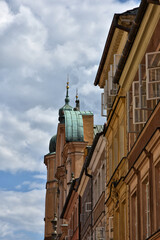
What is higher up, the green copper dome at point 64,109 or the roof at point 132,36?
the green copper dome at point 64,109

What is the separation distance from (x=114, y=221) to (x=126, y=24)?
22.0 ft

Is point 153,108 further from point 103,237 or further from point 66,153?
point 66,153

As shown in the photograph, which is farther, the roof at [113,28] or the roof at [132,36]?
the roof at [113,28]

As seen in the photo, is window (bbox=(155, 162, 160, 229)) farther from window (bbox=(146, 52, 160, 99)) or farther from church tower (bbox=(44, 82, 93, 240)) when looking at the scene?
church tower (bbox=(44, 82, 93, 240))

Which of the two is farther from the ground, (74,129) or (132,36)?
(74,129)

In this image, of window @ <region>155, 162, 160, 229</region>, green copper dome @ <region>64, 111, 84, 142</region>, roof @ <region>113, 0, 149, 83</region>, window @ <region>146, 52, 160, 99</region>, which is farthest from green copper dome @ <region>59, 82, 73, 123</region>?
window @ <region>155, 162, 160, 229</region>

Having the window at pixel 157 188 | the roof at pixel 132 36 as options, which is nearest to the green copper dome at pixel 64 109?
the roof at pixel 132 36

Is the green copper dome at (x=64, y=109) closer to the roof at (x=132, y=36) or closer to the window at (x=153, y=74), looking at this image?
the roof at (x=132, y=36)

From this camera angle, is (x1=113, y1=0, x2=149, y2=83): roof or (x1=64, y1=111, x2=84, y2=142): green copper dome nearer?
(x1=113, y1=0, x2=149, y2=83): roof

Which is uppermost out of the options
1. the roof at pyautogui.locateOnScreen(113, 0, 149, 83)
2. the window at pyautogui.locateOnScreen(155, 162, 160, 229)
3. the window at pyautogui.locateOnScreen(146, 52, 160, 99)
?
the roof at pyautogui.locateOnScreen(113, 0, 149, 83)

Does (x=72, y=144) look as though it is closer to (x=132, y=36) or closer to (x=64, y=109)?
(x=64, y=109)

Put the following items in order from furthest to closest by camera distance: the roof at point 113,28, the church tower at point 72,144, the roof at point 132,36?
1. the church tower at point 72,144
2. the roof at point 113,28
3. the roof at point 132,36

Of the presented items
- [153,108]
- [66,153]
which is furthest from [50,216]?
[153,108]

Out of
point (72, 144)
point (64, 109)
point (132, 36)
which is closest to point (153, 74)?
point (132, 36)
